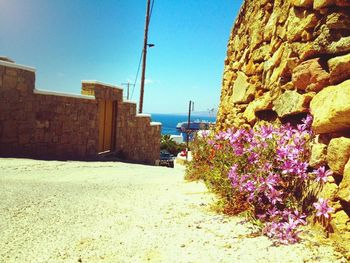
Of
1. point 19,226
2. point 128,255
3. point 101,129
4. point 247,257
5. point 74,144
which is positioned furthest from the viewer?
point 101,129

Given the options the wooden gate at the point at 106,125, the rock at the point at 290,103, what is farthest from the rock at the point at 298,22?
the wooden gate at the point at 106,125

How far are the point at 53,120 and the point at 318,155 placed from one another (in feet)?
28.4

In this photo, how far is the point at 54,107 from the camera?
32.6 feet

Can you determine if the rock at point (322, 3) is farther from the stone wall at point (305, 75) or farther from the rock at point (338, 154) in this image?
the rock at point (338, 154)

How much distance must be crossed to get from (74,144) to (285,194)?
8809 mm

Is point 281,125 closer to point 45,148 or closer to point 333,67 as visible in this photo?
point 333,67

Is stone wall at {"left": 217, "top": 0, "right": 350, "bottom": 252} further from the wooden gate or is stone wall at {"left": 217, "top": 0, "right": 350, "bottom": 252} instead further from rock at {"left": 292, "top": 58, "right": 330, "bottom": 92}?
the wooden gate

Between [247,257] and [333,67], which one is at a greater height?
[333,67]

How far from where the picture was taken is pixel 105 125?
12.4 m

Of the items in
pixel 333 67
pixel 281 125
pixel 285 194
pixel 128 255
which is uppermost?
pixel 333 67

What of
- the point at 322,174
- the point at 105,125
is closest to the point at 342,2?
the point at 322,174

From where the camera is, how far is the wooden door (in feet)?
39.5

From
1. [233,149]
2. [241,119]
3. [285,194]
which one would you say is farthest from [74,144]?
[285,194]

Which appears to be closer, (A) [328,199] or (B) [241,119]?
(A) [328,199]
